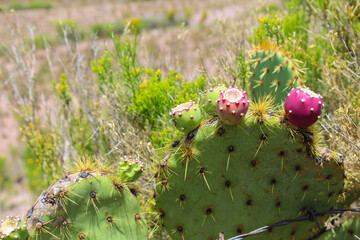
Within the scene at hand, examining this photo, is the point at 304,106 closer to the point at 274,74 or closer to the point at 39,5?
the point at 274,74

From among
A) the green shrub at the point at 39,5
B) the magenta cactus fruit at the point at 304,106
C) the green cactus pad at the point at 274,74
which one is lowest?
the green shrub at the point at 39,5

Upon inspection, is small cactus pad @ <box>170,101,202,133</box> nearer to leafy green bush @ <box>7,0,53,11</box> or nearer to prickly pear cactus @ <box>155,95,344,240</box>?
prickly pear cactus @ <box>155,95,344,240</box>

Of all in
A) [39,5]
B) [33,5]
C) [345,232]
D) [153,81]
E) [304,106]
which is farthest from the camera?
[39,5]

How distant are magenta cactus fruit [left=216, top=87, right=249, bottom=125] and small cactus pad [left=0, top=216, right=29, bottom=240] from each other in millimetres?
1051

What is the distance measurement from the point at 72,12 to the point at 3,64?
28.0 ft

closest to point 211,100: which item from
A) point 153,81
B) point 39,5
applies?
point 153,81

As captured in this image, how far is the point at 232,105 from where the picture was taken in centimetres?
177

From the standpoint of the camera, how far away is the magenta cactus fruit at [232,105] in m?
1.77

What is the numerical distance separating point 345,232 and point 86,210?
168cm

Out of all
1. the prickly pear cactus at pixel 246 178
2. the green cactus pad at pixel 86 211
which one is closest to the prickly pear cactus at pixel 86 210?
the green cactus pad at pixel 86 211

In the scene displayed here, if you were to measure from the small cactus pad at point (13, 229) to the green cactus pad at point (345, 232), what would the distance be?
72.9 inches

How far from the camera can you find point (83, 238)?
1.88m

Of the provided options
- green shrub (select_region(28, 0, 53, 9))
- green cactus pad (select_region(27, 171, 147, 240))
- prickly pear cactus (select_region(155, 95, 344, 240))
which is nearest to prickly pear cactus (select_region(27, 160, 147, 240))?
green cactus pad (select_region(27, 171, 147, 240))

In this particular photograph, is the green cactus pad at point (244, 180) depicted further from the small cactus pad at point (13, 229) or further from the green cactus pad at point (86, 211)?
the small cactus pad at point (13, 229)
